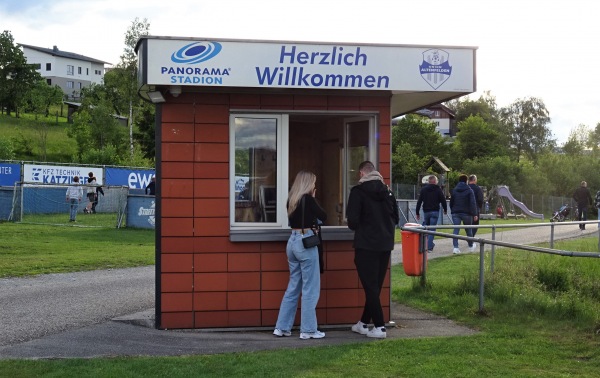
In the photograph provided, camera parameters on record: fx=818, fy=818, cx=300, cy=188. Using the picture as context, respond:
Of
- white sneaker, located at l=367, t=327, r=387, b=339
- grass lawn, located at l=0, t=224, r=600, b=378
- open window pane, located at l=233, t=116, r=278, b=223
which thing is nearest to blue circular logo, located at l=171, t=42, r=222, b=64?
open window pane, located at l=233, t=116, r=278, b=223

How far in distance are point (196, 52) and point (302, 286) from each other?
8.64ft

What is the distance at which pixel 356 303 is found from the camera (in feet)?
30.2

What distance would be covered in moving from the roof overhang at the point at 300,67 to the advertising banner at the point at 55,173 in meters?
31.0

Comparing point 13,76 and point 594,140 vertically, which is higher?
point 13,76

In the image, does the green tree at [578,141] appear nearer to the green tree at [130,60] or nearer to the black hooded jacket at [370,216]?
the green tree at [130,60]

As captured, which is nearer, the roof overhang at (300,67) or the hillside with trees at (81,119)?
the roof overhang at (300,67)

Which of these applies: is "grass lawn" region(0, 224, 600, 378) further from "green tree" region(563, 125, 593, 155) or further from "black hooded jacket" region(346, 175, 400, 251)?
"green tree" region(563, 125, 593, 155)

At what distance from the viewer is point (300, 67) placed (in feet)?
27.7

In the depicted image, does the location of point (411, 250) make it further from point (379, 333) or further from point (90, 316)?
point (90, 316)

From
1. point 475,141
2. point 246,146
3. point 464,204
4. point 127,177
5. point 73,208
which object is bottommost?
point 73,208

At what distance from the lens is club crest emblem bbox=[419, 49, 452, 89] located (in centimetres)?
868

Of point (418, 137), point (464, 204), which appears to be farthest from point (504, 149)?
point (464, 204)

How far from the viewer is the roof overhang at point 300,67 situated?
8242 mm

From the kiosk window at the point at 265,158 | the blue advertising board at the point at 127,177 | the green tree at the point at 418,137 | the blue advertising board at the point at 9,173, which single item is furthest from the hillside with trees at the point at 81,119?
the kiosk window at the point at 265,158
